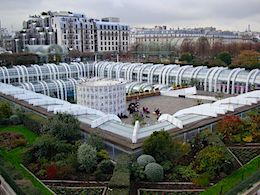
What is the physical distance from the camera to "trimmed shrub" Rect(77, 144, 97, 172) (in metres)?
16.9

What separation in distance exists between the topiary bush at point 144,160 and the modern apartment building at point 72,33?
75.5m

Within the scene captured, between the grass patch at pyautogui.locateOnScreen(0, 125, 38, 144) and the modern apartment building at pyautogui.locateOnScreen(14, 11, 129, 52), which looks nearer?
the grass patch at pyautogui.locateOnScreen(0, 125, 38, 144)

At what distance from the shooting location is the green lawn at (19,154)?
15977 mm

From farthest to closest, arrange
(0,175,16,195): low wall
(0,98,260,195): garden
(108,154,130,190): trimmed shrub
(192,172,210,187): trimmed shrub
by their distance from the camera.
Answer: (192,172,210,187): trimmed shrub
(0,175,16,195): low wall
(0,98,260,195): garden
(108,154,130,190): trimmed shrub

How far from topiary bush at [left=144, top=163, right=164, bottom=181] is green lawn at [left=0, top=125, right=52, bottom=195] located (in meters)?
5.39

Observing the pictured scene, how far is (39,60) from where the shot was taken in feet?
220

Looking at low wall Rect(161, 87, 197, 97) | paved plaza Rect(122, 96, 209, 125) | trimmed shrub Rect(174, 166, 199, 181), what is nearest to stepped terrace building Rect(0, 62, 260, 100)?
low wall Rect(161, 87, 197, 97)

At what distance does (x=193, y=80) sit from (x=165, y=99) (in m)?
7.81

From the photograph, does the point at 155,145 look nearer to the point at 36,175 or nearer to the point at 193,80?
the point at 36,175

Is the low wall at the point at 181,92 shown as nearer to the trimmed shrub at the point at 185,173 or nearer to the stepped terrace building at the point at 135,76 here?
the stepped terrace building at the point at 135,76

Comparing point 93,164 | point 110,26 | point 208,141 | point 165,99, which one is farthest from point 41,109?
point 110,26

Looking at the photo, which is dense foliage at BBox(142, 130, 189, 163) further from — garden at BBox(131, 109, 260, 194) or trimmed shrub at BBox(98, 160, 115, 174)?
trimmed shrub at BBox(98, 160, 115, 174)

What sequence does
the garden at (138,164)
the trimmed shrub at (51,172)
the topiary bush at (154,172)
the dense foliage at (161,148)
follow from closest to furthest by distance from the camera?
the garden at (138,164) → the topiary bush at (154,172) → the trimmed shrub at (51,172) → the dense foliage at (161,148)

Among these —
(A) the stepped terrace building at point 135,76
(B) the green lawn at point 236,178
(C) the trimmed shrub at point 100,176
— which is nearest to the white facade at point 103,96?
(A) the stepped terrace building at point 135,76
